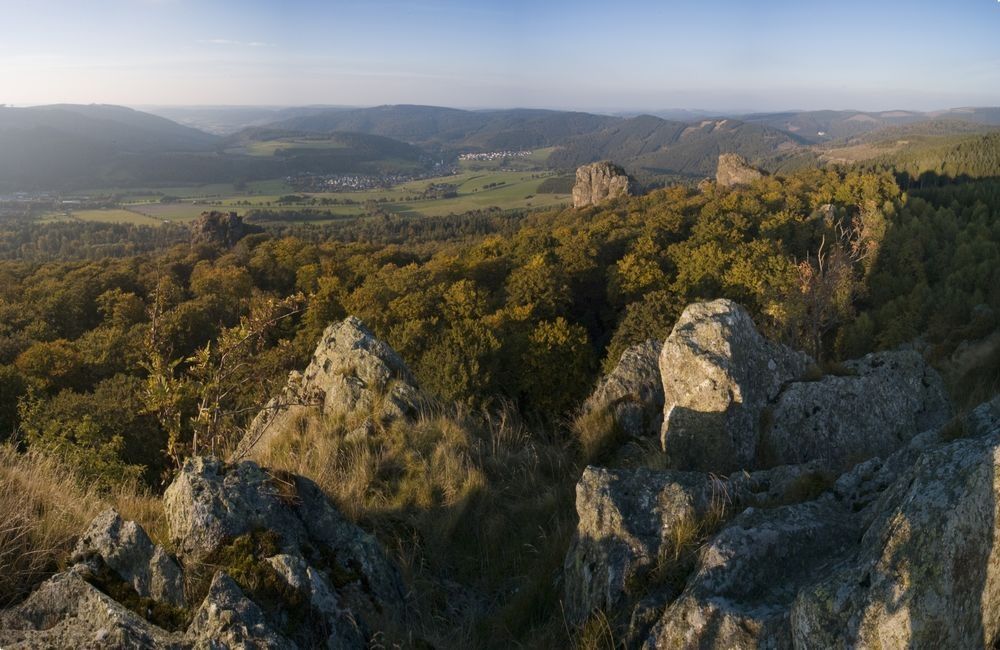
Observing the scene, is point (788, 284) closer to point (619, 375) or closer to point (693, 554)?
point (619, 375)

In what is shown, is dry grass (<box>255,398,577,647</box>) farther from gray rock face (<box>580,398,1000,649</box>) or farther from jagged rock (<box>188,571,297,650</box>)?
jagged rock (<box>188,571,297,650</box>)

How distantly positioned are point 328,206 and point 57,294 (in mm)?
112315

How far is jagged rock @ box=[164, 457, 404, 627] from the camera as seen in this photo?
14.9ft

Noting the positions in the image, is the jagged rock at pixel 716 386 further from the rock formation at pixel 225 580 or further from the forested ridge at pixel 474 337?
the rock formation at pixel 225 580

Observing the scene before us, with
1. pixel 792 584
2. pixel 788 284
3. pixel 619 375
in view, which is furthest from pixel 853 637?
pixel 788 284

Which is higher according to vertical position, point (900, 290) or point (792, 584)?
point (792, 584)

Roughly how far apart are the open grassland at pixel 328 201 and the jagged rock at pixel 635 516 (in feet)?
383

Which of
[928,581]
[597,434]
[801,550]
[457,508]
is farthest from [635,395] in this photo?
[928,581]

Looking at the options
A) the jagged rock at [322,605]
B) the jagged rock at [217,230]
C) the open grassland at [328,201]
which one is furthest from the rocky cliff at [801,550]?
the open grassland at [328,201]

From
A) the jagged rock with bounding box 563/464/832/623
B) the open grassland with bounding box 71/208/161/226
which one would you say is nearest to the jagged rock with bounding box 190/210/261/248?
the open grassland with bounding box 71/208/161/226

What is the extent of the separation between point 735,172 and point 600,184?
22.1m

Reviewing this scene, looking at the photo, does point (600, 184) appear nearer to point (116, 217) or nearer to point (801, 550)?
point (116, 217)

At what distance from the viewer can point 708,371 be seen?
973cm

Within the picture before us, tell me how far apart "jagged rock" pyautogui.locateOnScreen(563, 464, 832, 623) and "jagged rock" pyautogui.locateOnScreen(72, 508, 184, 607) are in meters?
3.25
